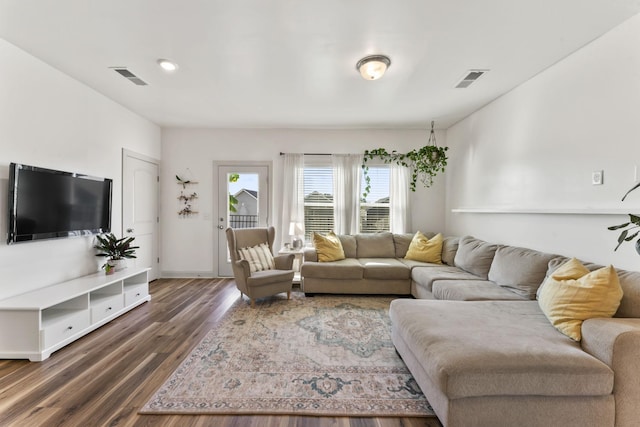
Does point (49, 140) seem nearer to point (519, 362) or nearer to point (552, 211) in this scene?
point (519, 362)

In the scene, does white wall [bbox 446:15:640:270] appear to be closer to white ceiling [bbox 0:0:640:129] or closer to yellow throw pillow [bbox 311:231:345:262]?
white ceiling [bbox 0:0:640:129]

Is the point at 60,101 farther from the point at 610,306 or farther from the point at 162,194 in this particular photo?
the point at 610,306

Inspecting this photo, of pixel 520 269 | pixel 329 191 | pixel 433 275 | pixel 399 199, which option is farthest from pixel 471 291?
pixel 329 191

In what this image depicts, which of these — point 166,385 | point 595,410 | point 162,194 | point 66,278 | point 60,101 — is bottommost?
point 166,385

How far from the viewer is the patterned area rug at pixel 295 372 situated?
5.82 feet

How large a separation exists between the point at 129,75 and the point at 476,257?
4.37 metres

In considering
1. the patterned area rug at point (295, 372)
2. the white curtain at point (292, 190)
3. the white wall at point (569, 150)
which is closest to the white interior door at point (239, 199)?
the white curtain at point (292, 190)

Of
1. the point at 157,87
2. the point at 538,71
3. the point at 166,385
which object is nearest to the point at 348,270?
the point at 166,385

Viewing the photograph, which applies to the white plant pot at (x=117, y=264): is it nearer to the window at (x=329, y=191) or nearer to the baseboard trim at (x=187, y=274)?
the baseboard trim at (x=187, y=274)

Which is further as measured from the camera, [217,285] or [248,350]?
[217,285]

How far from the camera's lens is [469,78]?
3066mm

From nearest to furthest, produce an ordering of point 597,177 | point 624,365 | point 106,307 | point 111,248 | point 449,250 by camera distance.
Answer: point 624,365 → point 597,177 → point 106,307 → point 111,248 → point 449,250

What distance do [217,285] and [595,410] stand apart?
4323 millimetres

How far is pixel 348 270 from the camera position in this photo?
3.92 metres
